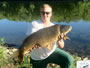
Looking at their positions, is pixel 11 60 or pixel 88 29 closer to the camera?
pixel 11 60

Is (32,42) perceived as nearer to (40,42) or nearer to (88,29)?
(40,42)

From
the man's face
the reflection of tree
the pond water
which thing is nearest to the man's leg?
the man's face

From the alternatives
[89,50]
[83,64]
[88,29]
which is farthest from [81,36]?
[83,64]

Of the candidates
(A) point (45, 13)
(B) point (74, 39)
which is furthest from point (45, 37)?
(B) point (74, 39)

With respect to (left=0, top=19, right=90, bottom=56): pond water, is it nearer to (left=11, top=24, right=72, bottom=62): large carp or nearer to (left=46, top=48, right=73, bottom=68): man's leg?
(left=46, top=48, right=73, bottom=68): man's leg

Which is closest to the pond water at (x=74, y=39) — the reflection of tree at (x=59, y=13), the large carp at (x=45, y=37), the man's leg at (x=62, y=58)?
the reflection of tree at (x=59, y=13)

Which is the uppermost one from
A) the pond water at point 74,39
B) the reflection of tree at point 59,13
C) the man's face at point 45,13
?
the man's face at point 45,13

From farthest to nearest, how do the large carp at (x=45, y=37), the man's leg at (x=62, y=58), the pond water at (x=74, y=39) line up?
the pond water at (x=74, y=39) < the man's leg at (x=62, y=58) < the large carp at (x=45, y=37)

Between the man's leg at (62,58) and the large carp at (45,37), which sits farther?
the man's leg at (62,58)

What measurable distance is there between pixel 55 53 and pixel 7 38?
31.6 ft

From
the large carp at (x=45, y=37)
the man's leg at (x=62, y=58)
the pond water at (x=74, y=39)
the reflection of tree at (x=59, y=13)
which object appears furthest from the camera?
the reflection of tree at (x=59, y=13)

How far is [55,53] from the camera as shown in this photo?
383cm

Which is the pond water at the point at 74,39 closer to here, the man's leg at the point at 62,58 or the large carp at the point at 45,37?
the man's leg at the point at 62,58

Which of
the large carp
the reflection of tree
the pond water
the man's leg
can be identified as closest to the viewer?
the large carp
